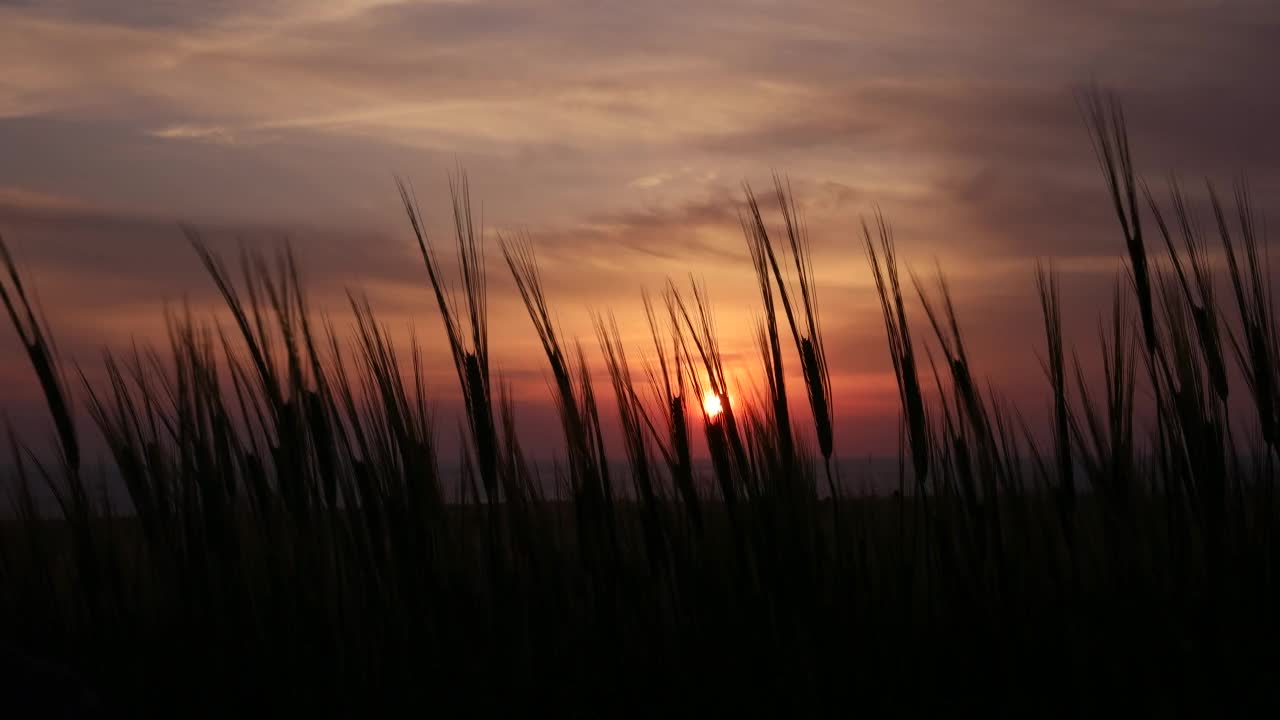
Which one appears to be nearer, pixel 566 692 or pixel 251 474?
pixel 566 692

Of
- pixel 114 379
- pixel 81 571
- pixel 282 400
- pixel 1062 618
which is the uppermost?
pixel 114 379

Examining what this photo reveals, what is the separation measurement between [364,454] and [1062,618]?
4.12 ft

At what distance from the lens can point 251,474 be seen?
2170mm

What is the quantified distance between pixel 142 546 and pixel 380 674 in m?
0.93

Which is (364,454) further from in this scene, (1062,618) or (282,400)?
(1062,618)

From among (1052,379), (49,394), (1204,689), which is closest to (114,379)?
(49,394)

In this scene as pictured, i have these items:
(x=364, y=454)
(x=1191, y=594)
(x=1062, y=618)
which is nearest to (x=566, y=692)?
(x=364, y=454)

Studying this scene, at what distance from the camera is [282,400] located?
200 cm

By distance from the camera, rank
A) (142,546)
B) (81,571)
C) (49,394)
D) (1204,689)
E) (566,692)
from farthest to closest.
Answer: (142,546) → (81,571) → (49,394) → (566,692) → (1204,689)

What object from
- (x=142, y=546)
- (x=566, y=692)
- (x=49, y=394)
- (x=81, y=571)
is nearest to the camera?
(x=566, y=692)

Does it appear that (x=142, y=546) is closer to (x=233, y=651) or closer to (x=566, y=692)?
(x=233, y=651)

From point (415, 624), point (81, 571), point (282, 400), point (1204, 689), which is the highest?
point (282, 400)

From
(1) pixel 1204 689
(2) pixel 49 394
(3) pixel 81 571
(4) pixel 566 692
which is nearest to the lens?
(1) pixel 1204 689

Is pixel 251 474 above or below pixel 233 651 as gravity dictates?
above
